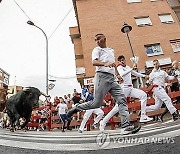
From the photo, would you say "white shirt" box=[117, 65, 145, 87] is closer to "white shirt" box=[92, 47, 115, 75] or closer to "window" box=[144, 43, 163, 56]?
"white shirt" box=[92, 47, 115, 75]

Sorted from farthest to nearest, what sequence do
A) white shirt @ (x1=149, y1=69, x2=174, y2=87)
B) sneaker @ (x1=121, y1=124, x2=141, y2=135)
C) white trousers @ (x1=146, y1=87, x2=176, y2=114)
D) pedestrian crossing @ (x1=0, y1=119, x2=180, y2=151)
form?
white shirt @ (x1=149, y1=69, x2=174, y2=87), white trousers @ (x1=146, y1=87, x2=176, y2=114), sneaker @ (x1=121, y1=124, x2=141, y2=135), pedestrian crossing @ (x1=0, y1=119, x2=180, y2=151)

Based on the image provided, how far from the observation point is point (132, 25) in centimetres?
1741

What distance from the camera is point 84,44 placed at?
1903cm

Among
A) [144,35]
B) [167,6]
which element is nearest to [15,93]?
[144,35]

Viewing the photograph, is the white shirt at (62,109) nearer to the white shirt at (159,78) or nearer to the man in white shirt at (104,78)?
the white shirt at (159,78)

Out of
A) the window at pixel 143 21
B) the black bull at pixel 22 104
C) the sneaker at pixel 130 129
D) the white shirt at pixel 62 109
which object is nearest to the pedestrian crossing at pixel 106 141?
the sneaker at pixel 130 129

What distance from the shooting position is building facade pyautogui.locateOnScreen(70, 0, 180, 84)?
1497 cm

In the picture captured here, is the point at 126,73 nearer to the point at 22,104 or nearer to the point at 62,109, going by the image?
the point at 22,104

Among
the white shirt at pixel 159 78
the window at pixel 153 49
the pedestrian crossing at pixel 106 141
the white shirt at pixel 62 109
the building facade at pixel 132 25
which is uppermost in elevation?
the building facade at pixel 132 25

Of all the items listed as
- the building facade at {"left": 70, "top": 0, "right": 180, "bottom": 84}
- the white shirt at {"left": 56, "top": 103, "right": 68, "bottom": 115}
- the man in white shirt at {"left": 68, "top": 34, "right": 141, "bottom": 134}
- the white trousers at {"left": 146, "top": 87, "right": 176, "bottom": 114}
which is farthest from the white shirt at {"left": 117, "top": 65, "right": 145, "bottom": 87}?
the building facade at {"left": 70, "top": 0, "right": 180, "bottom": 84}

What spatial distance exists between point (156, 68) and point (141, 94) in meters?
0.92

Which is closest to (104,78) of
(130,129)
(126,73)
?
(130,129)

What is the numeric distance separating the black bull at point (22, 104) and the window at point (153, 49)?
384 inches

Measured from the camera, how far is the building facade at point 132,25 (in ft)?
49.1
